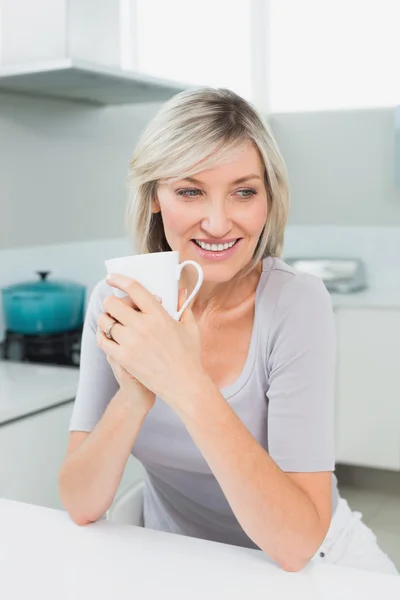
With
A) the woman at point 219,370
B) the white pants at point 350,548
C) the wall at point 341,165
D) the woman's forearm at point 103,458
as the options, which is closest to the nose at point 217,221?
the woman at point 219,370

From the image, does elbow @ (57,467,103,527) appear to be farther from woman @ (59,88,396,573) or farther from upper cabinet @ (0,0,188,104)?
upper cabinet @ (0,0,188,104)

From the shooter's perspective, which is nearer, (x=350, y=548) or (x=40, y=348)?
(x=350, y=548)

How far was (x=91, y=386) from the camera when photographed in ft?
4.51

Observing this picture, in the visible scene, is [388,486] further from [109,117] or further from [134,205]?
[134,205]

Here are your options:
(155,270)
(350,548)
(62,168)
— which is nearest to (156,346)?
(155,270)

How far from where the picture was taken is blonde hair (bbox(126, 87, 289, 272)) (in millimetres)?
1240

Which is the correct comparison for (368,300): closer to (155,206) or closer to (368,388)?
(368,388)

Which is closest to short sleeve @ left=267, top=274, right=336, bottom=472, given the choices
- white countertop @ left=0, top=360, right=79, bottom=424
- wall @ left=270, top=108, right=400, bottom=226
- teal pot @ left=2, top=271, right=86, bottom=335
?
white countertop @ left=0, top=360, right=79, bottom=424

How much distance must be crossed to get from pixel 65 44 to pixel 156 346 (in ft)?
5.61

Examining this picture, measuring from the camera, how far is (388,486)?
3.53 meters

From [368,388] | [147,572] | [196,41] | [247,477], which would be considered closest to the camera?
[147,572]

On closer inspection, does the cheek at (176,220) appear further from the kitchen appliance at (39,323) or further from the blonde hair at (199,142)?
the kitchen appliance at (39,323)

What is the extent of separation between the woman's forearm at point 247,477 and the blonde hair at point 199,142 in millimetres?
392

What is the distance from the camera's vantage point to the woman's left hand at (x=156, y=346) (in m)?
1.00
